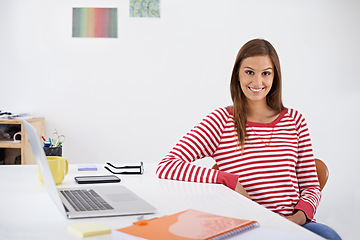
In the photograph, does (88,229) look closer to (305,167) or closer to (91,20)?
(305,167)

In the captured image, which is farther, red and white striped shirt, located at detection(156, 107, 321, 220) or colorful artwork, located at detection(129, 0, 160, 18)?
colorful artwork, located at detection(129, 0, 160, 18)

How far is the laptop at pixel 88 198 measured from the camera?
1004 millimetres

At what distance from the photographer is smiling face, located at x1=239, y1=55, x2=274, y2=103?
1759 mm

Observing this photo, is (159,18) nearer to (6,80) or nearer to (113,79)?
(113,79)

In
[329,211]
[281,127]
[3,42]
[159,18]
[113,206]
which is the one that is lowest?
[329,211]

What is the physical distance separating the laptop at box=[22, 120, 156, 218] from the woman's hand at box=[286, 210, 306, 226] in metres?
0.65

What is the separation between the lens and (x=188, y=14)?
3568 mm

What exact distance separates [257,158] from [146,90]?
79.3 inches

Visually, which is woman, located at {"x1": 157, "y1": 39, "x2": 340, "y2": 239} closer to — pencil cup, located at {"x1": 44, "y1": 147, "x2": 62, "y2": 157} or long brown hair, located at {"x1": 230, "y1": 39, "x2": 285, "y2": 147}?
long brown hair, located at {"x1": 230, "y1": 39, "x2": 285, "y2": 147}

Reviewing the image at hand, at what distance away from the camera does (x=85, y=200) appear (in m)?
1.14

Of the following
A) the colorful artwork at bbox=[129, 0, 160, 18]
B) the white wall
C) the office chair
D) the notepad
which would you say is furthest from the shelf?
the notepad

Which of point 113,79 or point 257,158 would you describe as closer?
point 257,158

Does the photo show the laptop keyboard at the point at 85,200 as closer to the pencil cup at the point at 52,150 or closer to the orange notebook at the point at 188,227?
the orange notebook at the point at 188,227

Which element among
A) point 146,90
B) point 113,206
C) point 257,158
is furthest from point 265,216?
point 146,90
